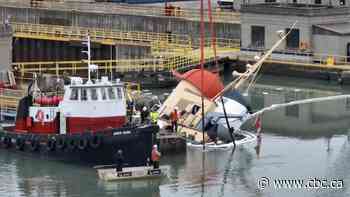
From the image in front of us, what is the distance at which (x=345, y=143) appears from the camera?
152 feet

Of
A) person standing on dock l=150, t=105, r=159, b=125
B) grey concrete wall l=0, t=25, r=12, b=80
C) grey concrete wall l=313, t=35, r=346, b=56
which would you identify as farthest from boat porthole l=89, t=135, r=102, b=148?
grey concrete wall l=313, t=35, r=346, b=56

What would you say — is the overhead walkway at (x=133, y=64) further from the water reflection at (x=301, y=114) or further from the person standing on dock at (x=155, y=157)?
the person standing on dock at (x=155, y=157)

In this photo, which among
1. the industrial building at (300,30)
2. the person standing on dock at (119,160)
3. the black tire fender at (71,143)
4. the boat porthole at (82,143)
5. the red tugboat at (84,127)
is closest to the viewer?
the person standing on dock at (119,160)

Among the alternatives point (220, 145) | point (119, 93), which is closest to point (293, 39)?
point (220, 145)

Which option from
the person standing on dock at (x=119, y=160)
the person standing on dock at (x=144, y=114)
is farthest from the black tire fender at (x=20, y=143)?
Result: the person standing on dock at (x=119, y=160)

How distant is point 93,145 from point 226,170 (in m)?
4.42

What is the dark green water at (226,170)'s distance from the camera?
38781 mm

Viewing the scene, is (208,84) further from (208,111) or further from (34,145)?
(34,145)

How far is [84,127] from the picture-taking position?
41.9m

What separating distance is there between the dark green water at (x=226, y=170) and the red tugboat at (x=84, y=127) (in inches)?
22.2

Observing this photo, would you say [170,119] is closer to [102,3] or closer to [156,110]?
[156,110]

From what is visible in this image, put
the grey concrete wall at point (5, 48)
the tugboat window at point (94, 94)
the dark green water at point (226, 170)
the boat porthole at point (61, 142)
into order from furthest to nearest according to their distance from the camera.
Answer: the grey concrete wall at point (5, 48)
the boat porthole at point (61, 142)
the tugboat window at point (94, 94)
the dark green water at point (226, 170)

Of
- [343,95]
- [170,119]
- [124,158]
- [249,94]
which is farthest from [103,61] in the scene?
[124,158]

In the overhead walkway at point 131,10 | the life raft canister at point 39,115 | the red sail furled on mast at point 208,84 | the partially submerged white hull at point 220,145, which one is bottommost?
the partially submerged white hull at point 220,145
